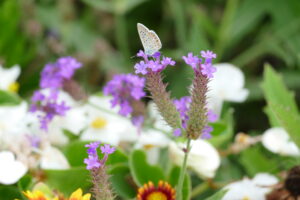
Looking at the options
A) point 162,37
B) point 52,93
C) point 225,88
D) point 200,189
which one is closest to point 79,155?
point 52,93

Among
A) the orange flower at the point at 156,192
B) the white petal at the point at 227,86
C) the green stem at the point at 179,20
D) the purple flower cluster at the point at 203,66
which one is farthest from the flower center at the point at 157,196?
the green stem at the point at 179,20

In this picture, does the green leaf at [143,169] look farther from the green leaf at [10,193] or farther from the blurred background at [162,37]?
the blurred background at [162,37]

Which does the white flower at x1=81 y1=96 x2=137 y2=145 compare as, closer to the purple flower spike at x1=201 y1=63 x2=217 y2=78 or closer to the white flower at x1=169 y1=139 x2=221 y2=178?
the white flower at x1=169 y1=139 x2=221 y2=178

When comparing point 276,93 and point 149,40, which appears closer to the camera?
point 149,40

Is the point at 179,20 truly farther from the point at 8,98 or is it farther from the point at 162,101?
the point at 162,101

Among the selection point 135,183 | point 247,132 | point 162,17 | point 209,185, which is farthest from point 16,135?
point 162,17

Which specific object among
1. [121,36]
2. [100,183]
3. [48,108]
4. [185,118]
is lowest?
[100,183]
